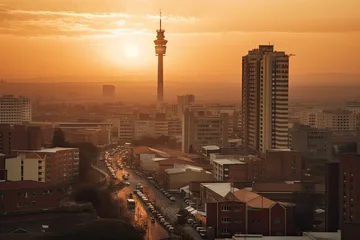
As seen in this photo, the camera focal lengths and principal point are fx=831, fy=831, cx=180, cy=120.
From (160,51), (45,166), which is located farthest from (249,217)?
(160,51)

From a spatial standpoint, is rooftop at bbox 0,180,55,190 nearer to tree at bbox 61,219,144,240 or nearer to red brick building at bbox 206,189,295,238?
red brick building at bbox 206,189,295,238

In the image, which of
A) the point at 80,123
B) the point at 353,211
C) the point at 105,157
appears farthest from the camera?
the point at 80,123

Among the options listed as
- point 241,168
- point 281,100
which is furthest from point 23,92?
point 241,168

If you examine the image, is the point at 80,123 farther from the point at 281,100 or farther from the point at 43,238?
the point at 43,238

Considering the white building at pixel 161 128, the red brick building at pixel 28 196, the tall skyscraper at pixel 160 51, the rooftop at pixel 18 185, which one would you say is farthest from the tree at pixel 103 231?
the tall skyscraper at pixel 160 51

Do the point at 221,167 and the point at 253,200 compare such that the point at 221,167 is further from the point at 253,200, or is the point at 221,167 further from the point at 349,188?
the point at 349,188

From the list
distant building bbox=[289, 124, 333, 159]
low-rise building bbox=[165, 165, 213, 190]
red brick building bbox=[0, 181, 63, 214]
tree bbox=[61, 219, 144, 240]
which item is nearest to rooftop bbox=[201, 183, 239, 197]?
low-rise building bbox=[165, 165, 213, 190]
